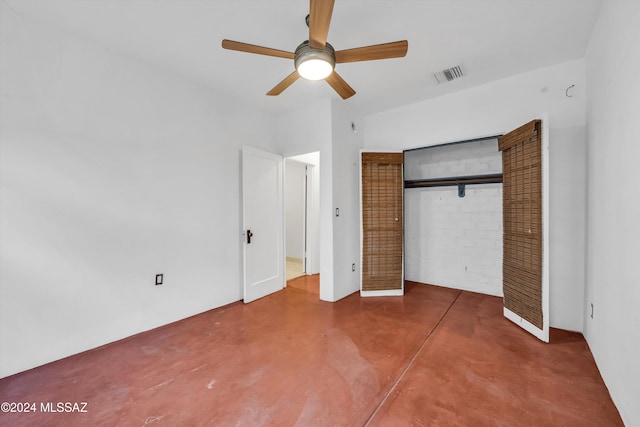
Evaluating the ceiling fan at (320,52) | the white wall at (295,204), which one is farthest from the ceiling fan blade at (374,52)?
the white wall at (295,204)

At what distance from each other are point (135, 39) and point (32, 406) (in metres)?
3.00

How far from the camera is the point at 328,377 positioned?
1.97 meters

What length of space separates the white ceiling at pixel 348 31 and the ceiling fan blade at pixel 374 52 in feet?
1.28

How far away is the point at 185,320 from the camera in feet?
9.85

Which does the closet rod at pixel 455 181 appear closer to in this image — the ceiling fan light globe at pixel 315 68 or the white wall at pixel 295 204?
the white wall at pixel 295 204

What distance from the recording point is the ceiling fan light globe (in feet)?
6.25

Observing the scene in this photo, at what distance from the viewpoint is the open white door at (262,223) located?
359 centimetres

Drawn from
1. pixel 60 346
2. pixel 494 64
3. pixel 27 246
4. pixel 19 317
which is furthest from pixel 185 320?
pixel 494 64

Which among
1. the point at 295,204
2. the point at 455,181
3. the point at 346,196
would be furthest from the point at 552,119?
the point at 295,204

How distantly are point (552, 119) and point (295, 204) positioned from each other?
447cm

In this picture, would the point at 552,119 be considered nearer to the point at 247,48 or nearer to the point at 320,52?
the point at 320,52

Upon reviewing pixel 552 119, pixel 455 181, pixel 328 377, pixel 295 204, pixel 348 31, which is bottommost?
pixel 328 377

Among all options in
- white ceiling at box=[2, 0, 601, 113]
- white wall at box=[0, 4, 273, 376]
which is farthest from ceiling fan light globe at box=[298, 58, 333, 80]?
white wall at box=[0, 4, 273, 376]

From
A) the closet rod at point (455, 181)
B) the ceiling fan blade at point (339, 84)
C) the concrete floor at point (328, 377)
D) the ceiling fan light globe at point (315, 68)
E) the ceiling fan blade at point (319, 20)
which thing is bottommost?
the concrete floor at point (328, 377)
